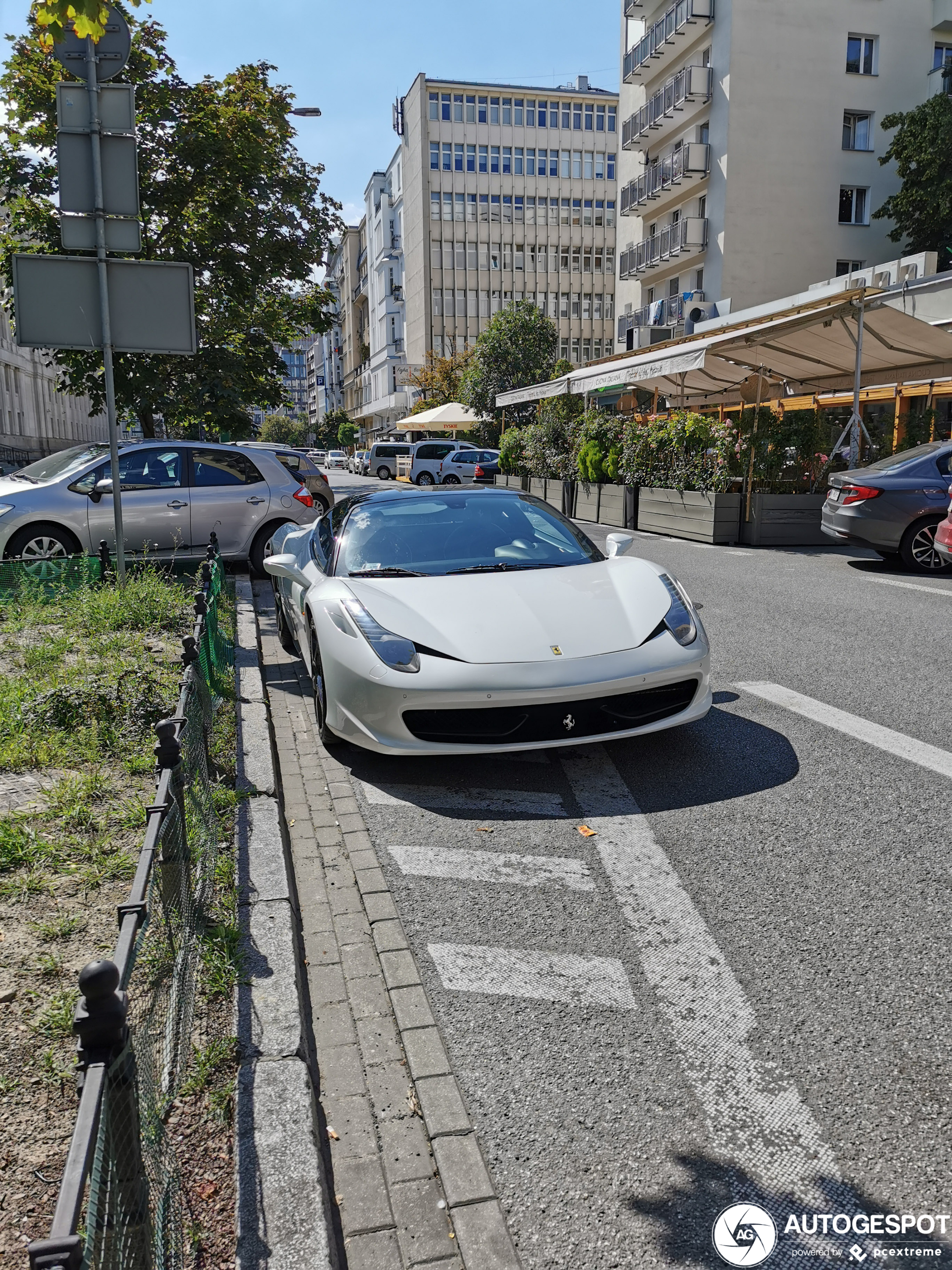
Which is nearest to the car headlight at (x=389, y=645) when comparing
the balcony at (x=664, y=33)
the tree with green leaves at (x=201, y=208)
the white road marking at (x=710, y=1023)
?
the white road marking at (x=710, y=1023)

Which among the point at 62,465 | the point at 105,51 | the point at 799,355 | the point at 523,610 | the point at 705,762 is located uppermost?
the point at 105,51

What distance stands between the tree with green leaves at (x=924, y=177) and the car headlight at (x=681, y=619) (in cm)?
3273

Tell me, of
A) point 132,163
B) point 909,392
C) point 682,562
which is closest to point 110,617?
Answer: point 132,163

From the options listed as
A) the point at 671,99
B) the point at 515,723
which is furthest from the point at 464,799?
the point at 671,99

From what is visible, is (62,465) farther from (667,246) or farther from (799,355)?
(667,246)

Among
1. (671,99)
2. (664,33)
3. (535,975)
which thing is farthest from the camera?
(664,33)

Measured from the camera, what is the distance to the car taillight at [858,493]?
11352 mm

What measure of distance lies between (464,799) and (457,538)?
1.86 m

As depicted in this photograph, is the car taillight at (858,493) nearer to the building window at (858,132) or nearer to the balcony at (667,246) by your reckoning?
the balcony at (667,246)

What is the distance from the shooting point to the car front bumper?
4398mm

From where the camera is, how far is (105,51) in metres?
7.49

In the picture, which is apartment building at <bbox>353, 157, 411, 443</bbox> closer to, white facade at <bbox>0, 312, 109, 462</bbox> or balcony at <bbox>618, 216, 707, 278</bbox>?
white facade at <bbox>0, 312, 109, 462</bbox>

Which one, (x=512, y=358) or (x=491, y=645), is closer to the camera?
(x=491, y=645)

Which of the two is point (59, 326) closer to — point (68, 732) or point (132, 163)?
point (132, 163)
